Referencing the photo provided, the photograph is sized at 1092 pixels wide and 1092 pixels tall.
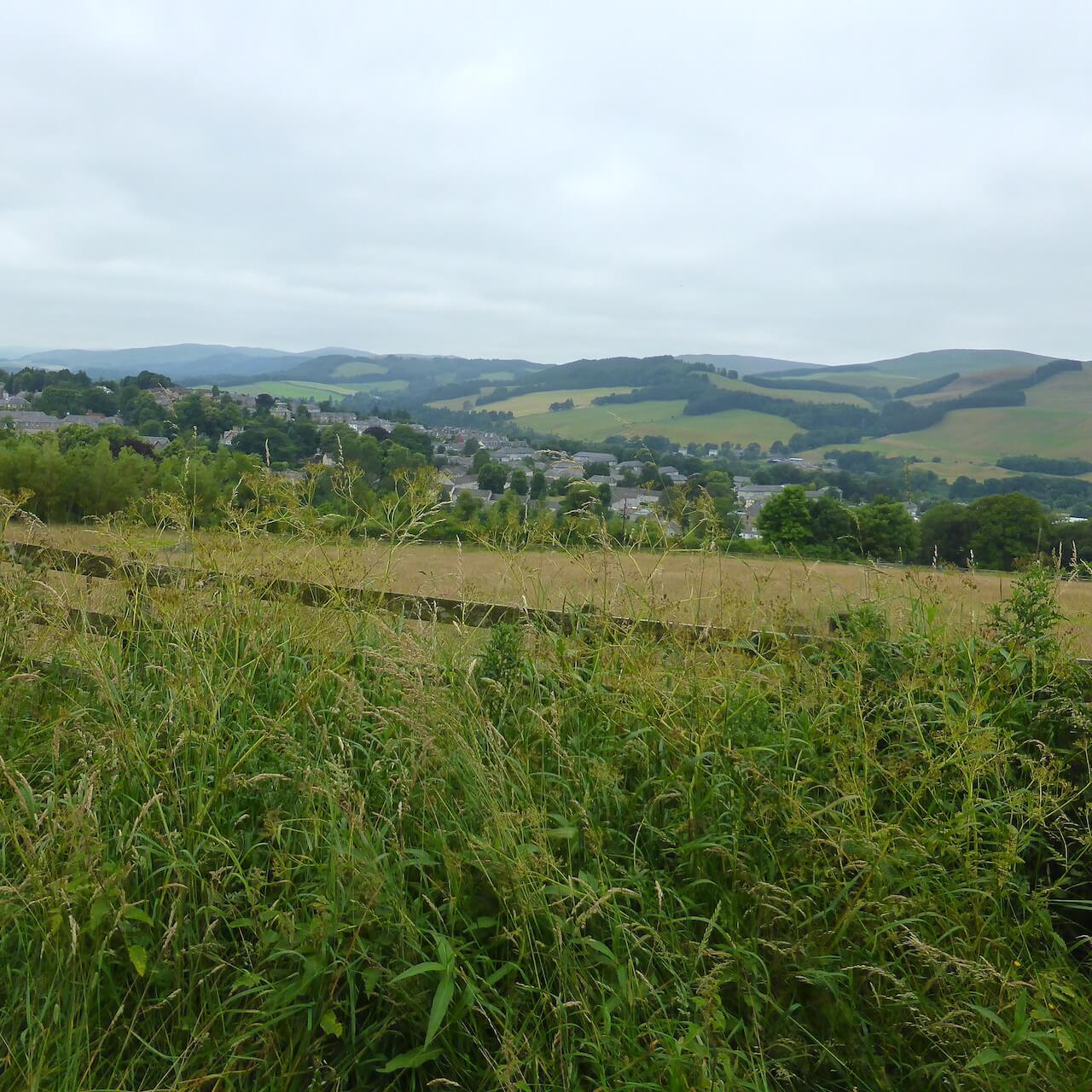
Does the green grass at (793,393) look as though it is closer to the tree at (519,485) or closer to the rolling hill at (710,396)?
the rolling hill at (710,396)

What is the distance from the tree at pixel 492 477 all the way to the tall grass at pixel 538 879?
3405mm

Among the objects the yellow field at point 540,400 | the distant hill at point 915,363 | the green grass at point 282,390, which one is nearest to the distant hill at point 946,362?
the distant hill at point 915,363

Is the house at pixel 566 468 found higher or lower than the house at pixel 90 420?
lower

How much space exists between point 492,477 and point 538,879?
5.88 m

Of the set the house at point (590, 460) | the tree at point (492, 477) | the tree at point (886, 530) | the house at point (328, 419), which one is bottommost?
the tree at point (886, 530)

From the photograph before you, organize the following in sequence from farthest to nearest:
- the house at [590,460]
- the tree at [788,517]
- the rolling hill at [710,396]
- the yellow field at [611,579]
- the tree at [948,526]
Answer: the rolling hill at [710,396] < the tree at [948,526] < the tree at [788,517] < the house at [590,460] < the yellow field at [611,579]

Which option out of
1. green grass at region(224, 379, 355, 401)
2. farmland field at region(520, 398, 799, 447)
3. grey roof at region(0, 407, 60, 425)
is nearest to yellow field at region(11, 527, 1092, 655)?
grey roof at region(0, 407, 60, 425)

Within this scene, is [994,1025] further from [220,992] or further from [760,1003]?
[220,992]

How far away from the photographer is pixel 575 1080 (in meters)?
2.05

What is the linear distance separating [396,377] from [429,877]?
94.4 metres

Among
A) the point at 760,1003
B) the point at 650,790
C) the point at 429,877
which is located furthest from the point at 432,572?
the point at 760,1003

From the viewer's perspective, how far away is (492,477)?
7.99 m

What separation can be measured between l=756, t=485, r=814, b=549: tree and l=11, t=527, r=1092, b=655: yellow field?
182 cm

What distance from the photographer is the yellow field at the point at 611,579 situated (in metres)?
3.98
